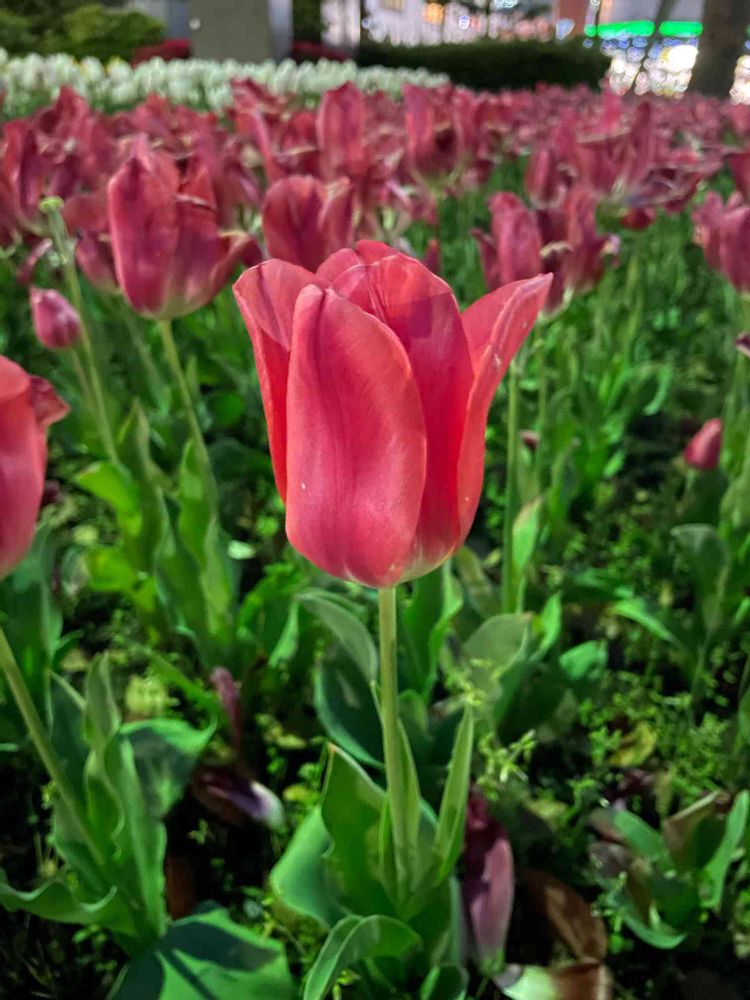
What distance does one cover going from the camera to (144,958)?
832mm

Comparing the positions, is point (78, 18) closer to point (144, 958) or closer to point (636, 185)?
point (636, 185)

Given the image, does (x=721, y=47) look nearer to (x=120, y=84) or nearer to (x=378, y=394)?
(x=120, y=84)

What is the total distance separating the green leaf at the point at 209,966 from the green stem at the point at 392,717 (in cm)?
20

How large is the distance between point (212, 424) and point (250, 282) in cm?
169

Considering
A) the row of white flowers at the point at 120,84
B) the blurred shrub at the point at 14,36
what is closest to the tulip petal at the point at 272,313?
the row of white flowers at the point at 120,84

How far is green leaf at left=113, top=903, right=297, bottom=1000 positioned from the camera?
0.80 m

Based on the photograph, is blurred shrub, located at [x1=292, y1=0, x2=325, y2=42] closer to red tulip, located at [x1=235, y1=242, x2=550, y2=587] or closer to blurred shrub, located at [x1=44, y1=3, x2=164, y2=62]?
blurred shrub, located at [x1=44, y1=3, x2=164, y2=62]

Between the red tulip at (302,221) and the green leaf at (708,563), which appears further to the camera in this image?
the green leaf at (708,563)

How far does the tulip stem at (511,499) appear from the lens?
1.07 m

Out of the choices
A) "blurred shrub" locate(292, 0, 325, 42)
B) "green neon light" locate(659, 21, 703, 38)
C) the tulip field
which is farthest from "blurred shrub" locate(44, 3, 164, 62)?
"green neon light" locate(659, 21, 703, 38)

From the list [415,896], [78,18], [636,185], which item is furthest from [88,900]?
[78,18]

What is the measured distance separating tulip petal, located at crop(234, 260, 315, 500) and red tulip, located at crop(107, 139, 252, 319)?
2.04 ft

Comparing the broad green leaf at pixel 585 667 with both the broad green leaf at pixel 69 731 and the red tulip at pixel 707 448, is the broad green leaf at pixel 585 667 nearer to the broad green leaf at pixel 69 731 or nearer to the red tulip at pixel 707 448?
the red tulip at pixel 707 448

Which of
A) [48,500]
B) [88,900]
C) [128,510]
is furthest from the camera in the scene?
[128,510]
